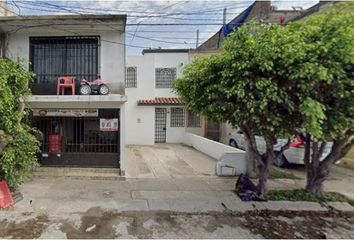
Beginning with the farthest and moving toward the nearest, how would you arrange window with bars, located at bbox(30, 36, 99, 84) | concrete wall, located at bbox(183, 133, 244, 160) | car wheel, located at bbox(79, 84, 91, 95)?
concrete wall, located at bbox(183, 133, 244, 160) → window with bars, located at bbox(30, 36, 99, 84) → car wheel, located at bbox(79, 84, 91, 95)

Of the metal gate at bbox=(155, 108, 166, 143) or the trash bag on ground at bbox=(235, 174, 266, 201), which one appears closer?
the trash bag on ground at bbox=(235, 174, 266, 201)

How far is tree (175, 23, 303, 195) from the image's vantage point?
5.70m

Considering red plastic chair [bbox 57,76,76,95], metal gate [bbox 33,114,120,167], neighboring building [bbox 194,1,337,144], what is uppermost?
neighboring building [bbox 194,1,337,144]

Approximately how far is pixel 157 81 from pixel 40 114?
9864mm

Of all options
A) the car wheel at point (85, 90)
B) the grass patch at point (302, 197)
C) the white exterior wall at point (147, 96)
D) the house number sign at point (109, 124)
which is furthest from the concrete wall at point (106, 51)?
the white exterior wall at point (147, 96)

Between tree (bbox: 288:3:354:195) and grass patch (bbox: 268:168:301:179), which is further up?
tree (bbox: 288:3:354:195)

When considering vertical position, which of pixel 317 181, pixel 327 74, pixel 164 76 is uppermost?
pixel 164 76

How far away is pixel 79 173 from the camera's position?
31.0ft

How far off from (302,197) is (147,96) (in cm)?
1247

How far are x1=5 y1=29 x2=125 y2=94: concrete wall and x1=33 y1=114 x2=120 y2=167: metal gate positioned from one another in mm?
1455

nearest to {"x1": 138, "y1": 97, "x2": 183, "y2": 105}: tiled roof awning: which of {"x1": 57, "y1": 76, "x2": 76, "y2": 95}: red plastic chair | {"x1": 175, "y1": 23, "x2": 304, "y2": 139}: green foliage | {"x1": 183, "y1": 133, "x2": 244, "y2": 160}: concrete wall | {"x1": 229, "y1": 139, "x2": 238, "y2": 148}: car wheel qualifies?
{"x1": 183, "y1": 133, "x2": 244, "y2": 160}: concrete wall

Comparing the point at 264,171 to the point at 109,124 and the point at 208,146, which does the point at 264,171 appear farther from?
the point at 208,146

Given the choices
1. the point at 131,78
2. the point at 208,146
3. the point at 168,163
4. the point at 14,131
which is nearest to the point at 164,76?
the point at 131,78

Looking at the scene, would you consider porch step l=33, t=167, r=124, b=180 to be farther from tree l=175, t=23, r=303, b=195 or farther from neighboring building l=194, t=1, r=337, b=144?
neighboring building l=194, t=1, r=337, b=144
